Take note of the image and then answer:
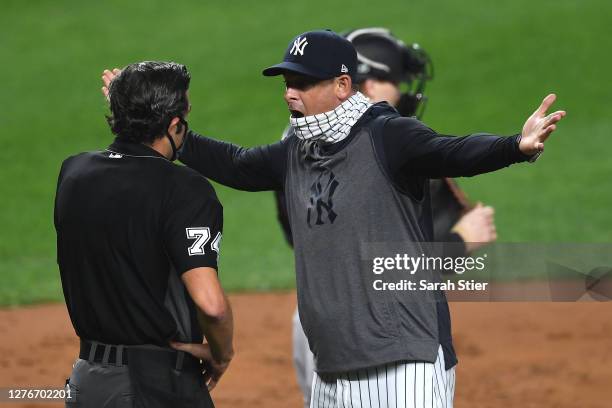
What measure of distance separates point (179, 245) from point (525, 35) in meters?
16.2

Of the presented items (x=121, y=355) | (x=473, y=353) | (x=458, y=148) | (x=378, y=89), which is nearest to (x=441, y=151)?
(x=458, y=148)

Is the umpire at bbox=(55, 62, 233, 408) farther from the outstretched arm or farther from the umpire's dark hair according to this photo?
the outstretched arm

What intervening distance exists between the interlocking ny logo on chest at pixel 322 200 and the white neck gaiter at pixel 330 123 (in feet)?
0.43

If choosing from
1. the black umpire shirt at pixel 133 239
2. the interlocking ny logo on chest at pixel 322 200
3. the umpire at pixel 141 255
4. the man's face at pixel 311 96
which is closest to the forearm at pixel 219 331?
the umpire at pixel 141 255

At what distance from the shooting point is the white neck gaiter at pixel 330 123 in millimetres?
3775

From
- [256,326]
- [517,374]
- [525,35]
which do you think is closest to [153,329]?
[517,374]

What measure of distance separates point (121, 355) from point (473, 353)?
199 inches

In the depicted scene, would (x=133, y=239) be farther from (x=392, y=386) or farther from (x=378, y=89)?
(x=378, y=89)

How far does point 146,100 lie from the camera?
3.62m

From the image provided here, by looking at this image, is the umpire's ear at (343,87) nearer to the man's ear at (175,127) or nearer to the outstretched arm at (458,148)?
the outstretched arm at (458,148)

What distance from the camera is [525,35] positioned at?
18.9m

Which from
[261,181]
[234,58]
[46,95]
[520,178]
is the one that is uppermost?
[234,58]

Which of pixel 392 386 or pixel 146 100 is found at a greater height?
pixel 146 100

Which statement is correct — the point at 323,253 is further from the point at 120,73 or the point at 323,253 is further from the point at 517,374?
the point at 517,374
